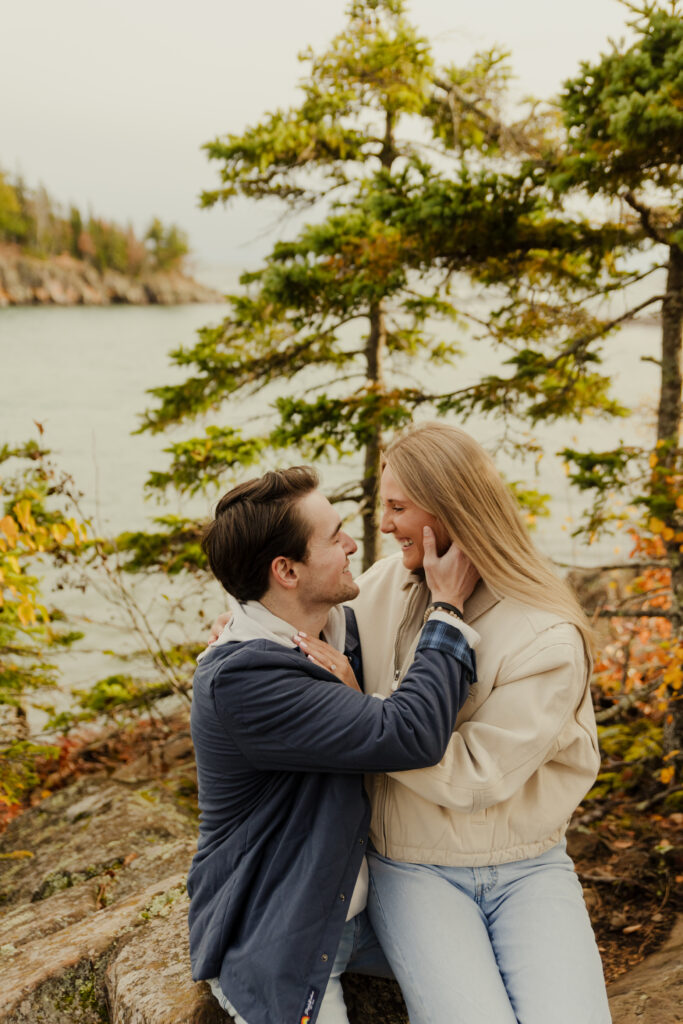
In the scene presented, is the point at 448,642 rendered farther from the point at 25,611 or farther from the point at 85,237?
the point at 85,237

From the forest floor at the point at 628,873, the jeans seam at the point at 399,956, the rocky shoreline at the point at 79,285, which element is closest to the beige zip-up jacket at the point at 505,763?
the jeans seam at the point at 399,956

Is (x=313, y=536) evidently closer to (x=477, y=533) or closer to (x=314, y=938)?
(x=477, y=533)

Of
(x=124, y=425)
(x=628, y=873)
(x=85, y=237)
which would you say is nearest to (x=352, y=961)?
(x=628, y=873)

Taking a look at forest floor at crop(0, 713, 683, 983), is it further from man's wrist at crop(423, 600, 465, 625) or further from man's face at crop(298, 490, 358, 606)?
man's face at crop(298, 490, 358, 606)

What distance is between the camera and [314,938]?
2.11m

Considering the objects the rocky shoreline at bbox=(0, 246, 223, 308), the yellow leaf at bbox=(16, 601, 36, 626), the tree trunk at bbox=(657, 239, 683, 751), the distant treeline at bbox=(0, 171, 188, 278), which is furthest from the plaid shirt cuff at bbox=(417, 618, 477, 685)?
the distant treeline at bbox=(0, 171, 188, 278)

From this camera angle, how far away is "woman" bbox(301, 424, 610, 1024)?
2178 millimetres

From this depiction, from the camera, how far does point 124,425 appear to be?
66.5 feet

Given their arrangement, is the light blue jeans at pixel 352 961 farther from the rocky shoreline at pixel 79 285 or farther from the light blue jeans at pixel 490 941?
the rocky shoreline at pixel 79 285

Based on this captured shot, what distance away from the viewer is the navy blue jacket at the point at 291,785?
6.75 feet

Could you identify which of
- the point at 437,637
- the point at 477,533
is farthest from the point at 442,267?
the point at 437,637

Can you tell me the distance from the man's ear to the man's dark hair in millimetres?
15

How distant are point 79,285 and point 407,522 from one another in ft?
252

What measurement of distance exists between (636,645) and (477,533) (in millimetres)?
7549
